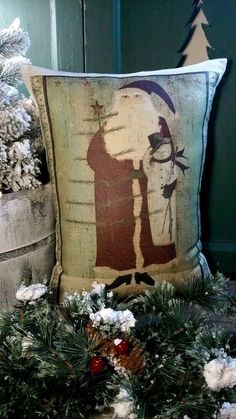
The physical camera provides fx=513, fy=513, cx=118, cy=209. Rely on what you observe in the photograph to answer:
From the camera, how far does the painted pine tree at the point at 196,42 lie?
1112 millimetres

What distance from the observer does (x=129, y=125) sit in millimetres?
889

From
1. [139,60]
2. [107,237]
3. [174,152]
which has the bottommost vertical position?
[107,237]

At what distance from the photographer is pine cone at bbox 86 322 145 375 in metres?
0.73

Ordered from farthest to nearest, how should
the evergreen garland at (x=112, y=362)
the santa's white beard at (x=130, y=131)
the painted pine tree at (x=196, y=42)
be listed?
the painted pine tree at (x=196, y=42)
the santa's white beard at (x=130, y=131)
the evergreen garland at (x=112, y=362)

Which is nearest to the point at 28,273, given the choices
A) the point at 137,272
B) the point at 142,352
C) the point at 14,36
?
the point at 137,272

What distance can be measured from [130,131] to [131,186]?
10 cm

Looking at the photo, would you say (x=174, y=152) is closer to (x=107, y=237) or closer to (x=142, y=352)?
(x=107, y=237)

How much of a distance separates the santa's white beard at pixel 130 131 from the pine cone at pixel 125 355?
1.04 ft

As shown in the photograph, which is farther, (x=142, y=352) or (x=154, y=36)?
(x=154, y=36)

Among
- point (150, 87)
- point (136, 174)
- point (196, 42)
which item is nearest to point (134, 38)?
point (196, 42)

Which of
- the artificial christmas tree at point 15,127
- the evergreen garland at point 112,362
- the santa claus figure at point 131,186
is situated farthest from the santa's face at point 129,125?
the evergreen garland at point 112,362

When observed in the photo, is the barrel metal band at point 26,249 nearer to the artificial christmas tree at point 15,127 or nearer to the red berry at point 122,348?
the artificial christmas tree at point 15,127

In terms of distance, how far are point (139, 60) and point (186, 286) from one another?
1.75 ft

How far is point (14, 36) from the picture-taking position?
3.17 ft
